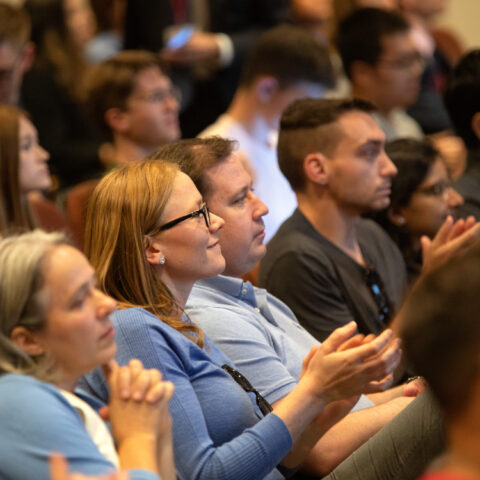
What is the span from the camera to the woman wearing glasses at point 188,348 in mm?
1645

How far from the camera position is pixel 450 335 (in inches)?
43.8

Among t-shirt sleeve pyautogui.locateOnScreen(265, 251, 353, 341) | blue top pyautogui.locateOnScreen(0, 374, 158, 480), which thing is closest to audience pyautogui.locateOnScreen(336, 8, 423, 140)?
t-shirt sleeve pyautogui.locateOnScreen(265, 251, 353, 341)

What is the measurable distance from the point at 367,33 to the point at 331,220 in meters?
1.78

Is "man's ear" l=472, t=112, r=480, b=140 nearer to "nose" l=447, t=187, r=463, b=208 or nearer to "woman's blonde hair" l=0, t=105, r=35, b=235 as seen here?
"nose" l=447, t=187, r=463, b=208

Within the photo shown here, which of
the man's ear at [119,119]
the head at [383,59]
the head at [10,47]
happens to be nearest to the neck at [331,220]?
the man's ear at [119,119]

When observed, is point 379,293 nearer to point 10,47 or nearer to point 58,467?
point 58,467

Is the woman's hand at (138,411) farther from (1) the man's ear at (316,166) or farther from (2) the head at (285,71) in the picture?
(2) the head at (285,71)

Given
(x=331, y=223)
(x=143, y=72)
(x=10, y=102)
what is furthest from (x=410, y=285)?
(x=10, y=102)

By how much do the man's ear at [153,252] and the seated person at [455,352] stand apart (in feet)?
2.66

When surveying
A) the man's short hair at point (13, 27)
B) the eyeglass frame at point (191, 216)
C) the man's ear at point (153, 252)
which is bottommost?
the man's ear at point (153, 252)

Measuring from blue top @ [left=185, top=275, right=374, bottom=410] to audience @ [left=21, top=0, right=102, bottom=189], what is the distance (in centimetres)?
226

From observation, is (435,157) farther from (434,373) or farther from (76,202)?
(434,373)

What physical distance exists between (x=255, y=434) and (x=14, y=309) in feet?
1.71

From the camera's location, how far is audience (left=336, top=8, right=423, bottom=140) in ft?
13.6
